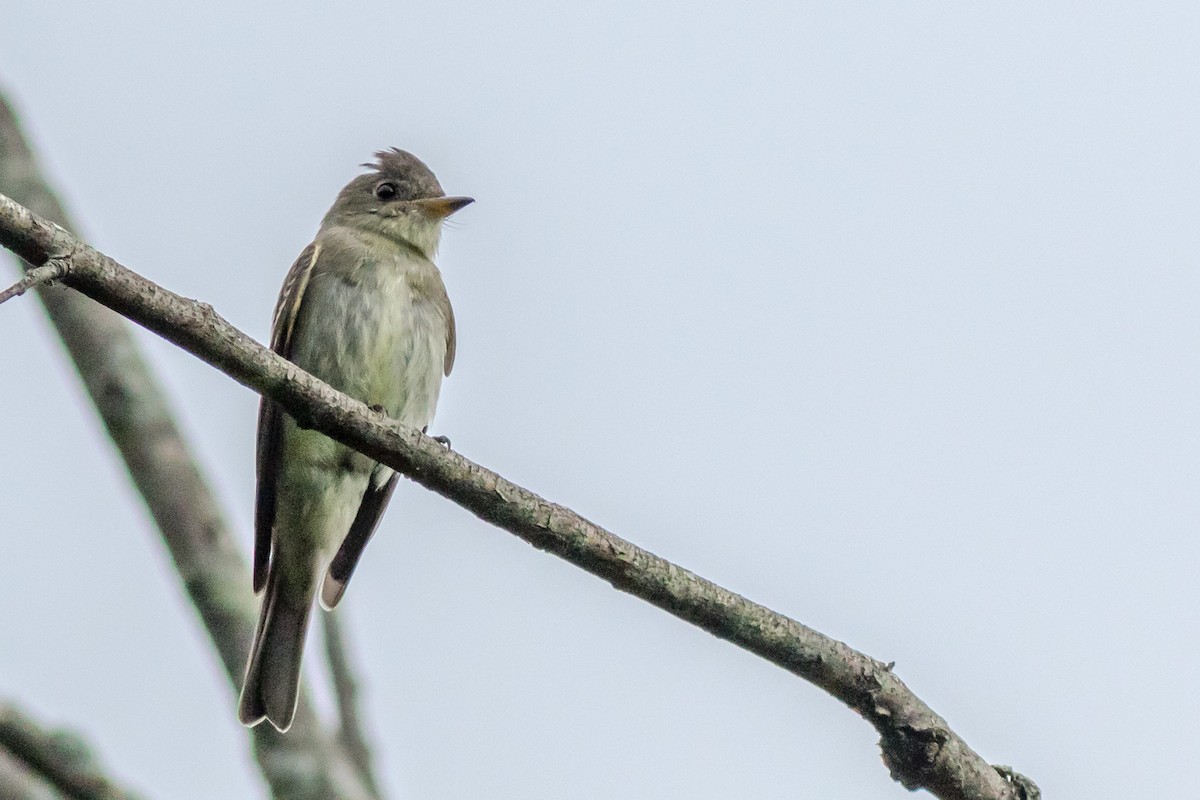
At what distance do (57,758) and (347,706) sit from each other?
164 cm

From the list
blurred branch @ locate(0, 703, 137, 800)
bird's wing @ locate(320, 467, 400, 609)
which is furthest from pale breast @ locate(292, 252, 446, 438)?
blurred branch @ locate(0, 703, 137, 800)

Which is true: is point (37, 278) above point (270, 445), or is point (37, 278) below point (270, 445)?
below

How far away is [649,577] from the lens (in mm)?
3660

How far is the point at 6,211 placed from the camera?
10.9ft

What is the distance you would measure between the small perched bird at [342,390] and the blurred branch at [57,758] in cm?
313

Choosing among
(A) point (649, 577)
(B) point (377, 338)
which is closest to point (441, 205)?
(B) point (377, 338)

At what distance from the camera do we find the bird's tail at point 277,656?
5.28 meters

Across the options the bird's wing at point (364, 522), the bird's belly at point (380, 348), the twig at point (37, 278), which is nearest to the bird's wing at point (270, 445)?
the bird's belly at point (380, 348)

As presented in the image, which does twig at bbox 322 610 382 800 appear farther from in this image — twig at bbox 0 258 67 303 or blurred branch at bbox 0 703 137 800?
twig at bbox 0 258 67 303

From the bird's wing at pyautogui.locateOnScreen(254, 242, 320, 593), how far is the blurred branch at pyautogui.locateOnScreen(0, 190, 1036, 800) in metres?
2.82

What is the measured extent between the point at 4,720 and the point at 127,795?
31 centimetres

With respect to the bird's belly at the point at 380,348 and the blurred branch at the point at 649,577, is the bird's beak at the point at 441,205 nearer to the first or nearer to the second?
the bird's belly at the point at 380,348

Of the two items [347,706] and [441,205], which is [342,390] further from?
[347,706]

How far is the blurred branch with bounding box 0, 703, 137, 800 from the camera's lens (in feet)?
10.1
